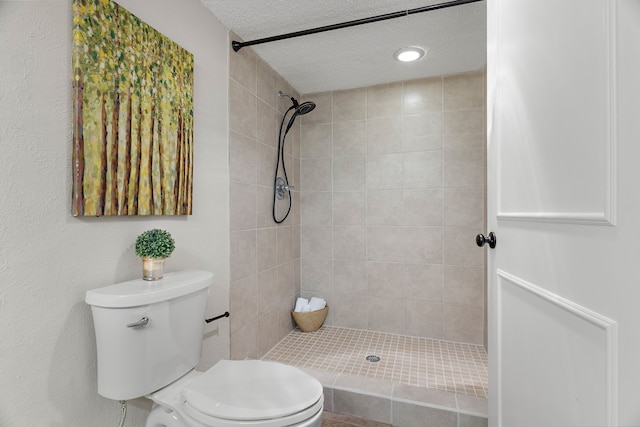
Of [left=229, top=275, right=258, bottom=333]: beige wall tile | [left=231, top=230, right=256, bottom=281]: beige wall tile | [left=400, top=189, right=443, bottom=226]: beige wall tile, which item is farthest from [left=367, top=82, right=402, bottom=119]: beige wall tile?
[left=229, top=275, right=258, bottom=333]: beige wall tile

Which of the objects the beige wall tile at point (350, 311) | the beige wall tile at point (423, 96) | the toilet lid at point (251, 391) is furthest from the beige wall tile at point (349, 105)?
the toilet lid at point (251, 391)

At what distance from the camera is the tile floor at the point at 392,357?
1.70m

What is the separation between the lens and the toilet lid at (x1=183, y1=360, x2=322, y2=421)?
89 cm

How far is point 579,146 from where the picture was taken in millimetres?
548

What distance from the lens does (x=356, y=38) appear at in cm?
177

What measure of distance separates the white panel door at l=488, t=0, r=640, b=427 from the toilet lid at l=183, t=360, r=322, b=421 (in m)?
0.64

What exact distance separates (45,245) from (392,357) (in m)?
1.91

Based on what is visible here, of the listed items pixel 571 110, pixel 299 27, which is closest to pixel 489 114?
pixel 571 110

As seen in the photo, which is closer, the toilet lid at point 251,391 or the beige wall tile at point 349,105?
the toilet lid at point 251,391

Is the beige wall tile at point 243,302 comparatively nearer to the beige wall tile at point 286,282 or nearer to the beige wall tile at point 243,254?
the beige wall tile at point 243,254

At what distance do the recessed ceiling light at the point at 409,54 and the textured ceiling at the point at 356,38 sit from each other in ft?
0.12

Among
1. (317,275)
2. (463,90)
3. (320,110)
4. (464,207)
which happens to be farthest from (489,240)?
(320,110)

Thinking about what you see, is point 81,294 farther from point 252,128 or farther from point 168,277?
point 252,128

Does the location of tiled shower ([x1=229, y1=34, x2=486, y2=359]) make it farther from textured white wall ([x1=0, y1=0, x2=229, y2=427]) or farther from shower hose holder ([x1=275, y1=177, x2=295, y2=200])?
textured white wall ([x1=0, y1=0, x2=229, y2=427])
